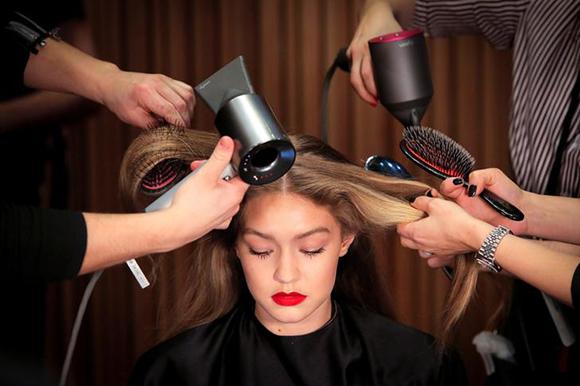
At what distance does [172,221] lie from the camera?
3.27ft

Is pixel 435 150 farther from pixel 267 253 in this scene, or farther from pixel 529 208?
pixel 267 253

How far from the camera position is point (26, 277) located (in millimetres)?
917

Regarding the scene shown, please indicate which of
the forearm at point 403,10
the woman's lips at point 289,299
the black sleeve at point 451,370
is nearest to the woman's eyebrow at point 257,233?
the woman's lips at point 289,299

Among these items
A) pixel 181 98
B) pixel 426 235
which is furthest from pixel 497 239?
pixel 181 98

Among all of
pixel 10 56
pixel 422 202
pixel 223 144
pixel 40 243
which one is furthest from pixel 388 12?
pixel 40 243

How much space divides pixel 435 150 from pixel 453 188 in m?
0.07

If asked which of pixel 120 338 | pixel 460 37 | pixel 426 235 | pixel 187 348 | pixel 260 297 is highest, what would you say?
pixel 460 37

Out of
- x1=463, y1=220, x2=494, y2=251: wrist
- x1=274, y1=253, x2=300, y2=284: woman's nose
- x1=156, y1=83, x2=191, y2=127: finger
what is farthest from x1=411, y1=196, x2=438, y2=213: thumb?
x1=156, y1=83, x2=191, y2=127: finger

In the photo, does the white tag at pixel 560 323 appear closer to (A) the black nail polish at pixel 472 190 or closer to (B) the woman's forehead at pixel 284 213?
(A) the black nail polish at pixel 472 190

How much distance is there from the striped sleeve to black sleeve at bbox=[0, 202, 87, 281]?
103 centimetres

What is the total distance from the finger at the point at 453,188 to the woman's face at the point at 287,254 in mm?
233

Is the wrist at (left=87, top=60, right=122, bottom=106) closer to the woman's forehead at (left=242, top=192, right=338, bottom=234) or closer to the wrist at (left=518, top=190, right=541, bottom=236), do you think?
the woman's forehead at (left=242, top=192, right=338, bottom=234)

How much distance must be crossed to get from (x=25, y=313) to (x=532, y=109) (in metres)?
1.16

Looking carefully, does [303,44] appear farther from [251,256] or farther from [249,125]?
[249,125]
